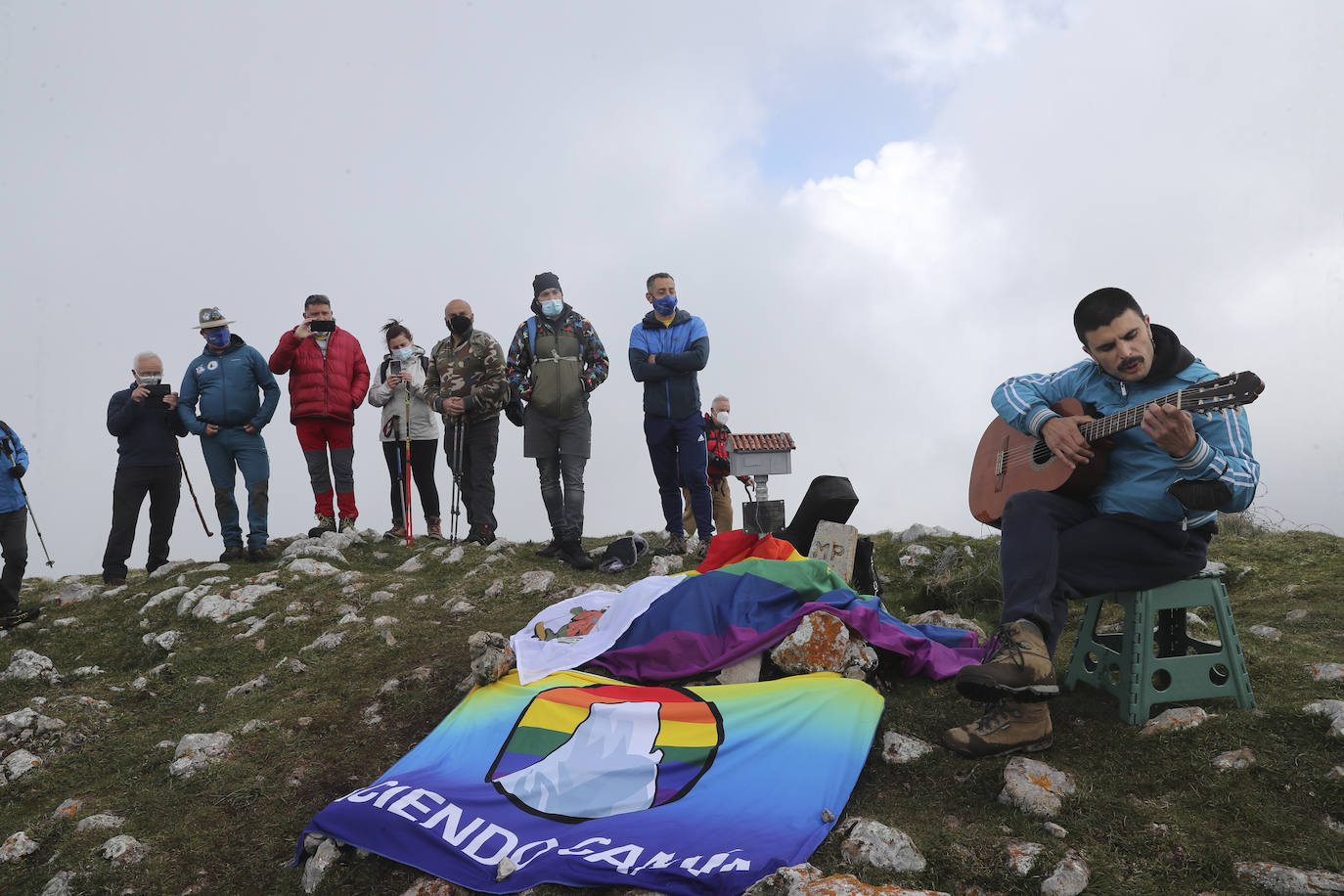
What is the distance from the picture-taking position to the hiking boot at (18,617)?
887 centimetres

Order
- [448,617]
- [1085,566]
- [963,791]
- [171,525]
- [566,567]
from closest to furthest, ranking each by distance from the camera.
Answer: [963,791] → [1085,566] → [448,617] → [566,567] → [171,525]

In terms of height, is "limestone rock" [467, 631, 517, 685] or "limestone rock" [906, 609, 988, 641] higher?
"limestone rock" [467, 631, 517, 685]

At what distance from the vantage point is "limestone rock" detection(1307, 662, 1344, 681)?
436 centimetres

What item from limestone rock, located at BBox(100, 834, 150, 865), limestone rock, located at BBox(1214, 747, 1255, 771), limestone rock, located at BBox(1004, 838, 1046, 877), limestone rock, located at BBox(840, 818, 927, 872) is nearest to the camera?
limestone rock, located at BBox(1004, 838, 1046, 877)

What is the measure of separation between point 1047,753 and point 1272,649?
2196 mm

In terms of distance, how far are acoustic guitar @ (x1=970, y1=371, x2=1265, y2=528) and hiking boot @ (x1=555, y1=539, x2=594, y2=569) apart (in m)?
4.57

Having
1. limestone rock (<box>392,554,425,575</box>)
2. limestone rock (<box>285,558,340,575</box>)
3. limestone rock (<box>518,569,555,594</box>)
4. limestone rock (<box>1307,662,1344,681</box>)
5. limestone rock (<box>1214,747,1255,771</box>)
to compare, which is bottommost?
limestone rock (<box>1214,747,1255,771</box>)

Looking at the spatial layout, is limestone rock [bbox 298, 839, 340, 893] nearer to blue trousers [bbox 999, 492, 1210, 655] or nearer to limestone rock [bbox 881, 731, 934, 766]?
limestone rock [bbox 881, 731, 934, 766]

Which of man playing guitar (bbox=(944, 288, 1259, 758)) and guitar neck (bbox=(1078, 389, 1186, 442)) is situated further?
guitar neck (bbox=(1078, 389, 1186, 442))

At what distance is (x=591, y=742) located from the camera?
4359 mm

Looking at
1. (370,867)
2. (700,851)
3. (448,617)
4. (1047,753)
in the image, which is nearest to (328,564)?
(448,617)

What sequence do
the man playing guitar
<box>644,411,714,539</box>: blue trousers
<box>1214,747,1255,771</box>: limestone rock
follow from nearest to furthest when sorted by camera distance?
<box>1214,747,1255,771</box>: limestone rock < the man playing guitar < <box>644,411,714,539</box>: blue trousers

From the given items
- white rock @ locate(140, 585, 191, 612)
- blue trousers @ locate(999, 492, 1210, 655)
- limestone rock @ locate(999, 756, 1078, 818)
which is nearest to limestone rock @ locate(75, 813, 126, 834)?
white rock @ locate(140, 585, 191, 612)

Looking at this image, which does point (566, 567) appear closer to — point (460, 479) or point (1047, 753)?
Result: point (460, 479)
